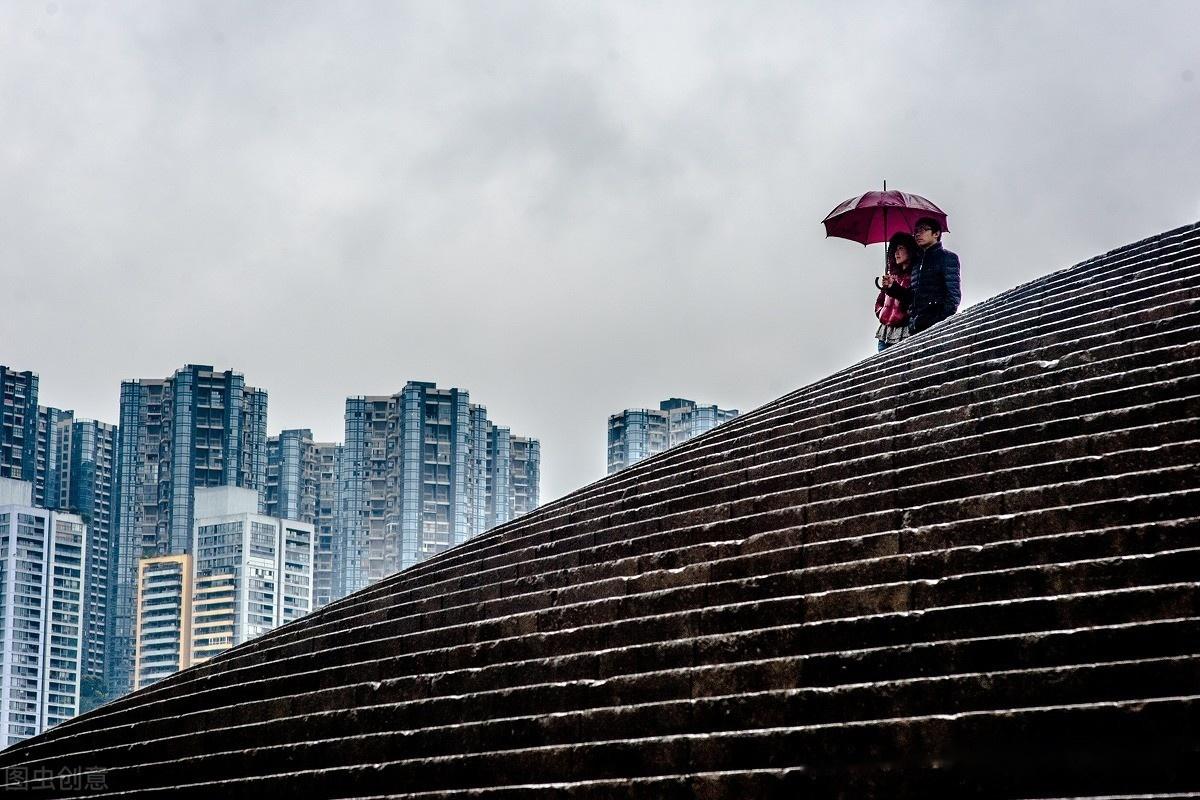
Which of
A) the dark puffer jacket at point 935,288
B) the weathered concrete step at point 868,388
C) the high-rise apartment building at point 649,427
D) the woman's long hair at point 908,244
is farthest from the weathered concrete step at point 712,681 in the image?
the high-rise apartment building at point 649,427

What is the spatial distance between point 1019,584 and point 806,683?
2.93 feet

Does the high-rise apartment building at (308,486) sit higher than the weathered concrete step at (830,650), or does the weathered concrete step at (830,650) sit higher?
the high-rise apartment building at (308,486)

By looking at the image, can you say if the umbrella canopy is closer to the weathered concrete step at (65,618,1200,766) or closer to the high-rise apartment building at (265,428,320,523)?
the weathered concrete step at (65,618,1200,766)

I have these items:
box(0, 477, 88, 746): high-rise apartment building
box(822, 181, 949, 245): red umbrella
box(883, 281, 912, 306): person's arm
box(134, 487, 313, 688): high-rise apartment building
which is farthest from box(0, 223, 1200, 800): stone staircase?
box(134, 487, 313, 688): high-rise apartment building

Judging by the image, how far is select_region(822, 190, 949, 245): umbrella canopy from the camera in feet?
43.8

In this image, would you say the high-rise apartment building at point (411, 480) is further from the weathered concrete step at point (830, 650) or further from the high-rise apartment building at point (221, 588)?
the weathered concrete step at point (830, 650)

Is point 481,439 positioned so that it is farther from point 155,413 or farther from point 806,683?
point 806,683

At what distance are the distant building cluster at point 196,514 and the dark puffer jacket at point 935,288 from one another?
8641 centimetres

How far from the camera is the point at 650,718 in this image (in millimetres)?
5715

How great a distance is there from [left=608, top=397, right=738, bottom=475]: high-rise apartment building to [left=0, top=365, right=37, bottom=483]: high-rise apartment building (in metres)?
45.7

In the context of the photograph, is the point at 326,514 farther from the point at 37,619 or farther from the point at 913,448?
the point at 913,448

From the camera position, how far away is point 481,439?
119875 mm

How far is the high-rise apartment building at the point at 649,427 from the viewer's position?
92600mm

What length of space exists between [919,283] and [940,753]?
23.1ft
